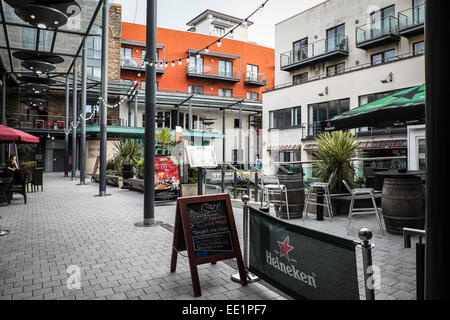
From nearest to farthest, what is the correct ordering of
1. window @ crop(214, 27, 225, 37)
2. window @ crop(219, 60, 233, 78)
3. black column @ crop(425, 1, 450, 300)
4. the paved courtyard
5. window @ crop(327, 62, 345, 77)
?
1. black column @ crop(425, 1, 450, 300)
2. the paved courtyard
3. window @ crop(327, 62, 345, 77)
4. window @ crop(219, 60, 233, 78)
5. window @ crop(214, 27, 225, 37)

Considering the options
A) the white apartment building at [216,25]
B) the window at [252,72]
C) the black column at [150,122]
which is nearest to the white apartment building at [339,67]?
the window at [252,72]

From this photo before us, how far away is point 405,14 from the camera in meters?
17.3

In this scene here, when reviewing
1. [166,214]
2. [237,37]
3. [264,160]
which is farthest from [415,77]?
[237,37]

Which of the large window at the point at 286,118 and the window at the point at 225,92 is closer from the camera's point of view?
the large window at the point at 286,118

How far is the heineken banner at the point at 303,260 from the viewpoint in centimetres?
206

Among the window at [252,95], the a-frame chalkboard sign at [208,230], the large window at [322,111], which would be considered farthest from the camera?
the window at [252,95]

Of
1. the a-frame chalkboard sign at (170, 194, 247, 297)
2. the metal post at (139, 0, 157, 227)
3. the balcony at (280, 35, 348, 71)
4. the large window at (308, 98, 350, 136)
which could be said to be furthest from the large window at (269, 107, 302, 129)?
the a-frame chalkboard sign at (170, 194, 247, 297)

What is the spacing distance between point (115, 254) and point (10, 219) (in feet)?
13.8

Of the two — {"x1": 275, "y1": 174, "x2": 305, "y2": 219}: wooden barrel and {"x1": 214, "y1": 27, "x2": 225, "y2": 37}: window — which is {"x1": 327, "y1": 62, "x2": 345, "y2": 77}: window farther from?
{"x1": 214, "y1": 27, "x2": 225, "y2": 37}: window

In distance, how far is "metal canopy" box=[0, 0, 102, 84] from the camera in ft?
42.1

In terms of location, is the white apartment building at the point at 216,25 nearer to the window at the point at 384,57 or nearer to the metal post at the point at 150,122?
the window at the point at 384,57

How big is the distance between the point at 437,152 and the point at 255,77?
3581 centimetres

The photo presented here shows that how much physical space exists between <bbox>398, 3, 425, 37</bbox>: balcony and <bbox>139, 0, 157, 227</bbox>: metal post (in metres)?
16.0
